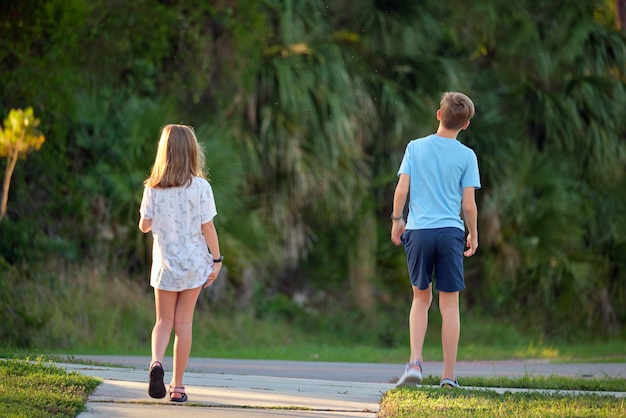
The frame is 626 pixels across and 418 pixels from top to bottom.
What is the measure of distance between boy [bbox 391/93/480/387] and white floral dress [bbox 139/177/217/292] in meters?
1.23

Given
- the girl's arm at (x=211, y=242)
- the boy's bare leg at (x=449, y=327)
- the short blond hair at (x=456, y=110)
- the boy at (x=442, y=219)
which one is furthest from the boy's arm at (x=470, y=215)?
the girl's arm at (x=211, y=242)

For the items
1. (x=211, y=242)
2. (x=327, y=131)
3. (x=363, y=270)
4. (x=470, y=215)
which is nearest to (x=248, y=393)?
(x=211, y=242)

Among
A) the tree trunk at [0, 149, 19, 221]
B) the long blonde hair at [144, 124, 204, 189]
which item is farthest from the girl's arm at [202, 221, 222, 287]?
the tree trunk at [0, 149, 19, 221]

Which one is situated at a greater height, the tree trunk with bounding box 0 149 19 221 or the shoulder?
the shoulder

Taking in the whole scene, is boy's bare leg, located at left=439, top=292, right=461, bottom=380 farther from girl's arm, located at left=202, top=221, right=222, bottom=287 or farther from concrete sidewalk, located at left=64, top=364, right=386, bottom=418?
girl's arm, located at left=202, top=221, right=222, bottom=287

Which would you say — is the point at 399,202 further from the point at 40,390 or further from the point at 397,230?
the point at 40,390

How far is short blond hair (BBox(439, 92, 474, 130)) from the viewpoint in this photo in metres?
7.04

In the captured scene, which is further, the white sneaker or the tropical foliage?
the tropical foliage

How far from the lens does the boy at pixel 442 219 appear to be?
7.02 m

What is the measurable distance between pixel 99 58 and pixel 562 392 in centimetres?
954

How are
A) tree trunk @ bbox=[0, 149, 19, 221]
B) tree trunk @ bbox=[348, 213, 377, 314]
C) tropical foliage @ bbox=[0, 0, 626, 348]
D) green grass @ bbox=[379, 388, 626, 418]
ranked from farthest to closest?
tree trunk @ bbox=[348, 213, 377, 314] < tropical foliage @ bbox=[0, 0, 626, 348] < tree trunk @ bbox=[0, 149, 19, 221] < green grass @ bbox=[379, 388, 626, 418]

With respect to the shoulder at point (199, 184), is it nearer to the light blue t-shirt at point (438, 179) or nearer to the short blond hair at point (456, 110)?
the light blue t-shirt at point (438, 179)

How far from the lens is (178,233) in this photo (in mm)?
6562

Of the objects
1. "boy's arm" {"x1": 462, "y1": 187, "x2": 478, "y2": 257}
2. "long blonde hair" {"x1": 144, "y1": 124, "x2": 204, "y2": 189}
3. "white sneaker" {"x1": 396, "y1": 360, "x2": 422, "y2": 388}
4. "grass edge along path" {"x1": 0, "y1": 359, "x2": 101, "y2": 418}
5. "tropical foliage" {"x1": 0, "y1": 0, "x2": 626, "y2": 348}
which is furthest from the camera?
"tropical foliage" {"x1": 0, "y1": 0, "x2": 626, "y2": 348}
